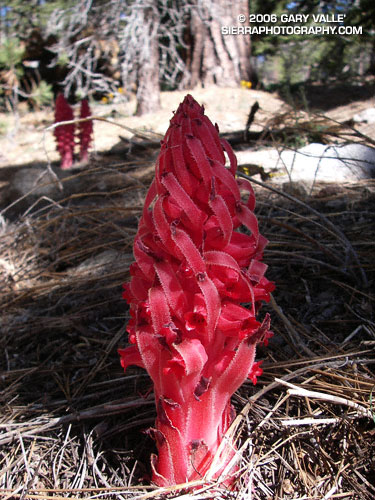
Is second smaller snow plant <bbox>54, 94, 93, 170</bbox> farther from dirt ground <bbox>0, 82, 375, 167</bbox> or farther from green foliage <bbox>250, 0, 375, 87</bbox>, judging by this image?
green foliage <bbox>250, 0, 375, 87</bbox>

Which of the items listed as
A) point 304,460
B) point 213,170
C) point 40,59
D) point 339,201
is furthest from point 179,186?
point 40,59

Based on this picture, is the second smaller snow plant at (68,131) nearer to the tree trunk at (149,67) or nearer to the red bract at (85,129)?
the red bract at (85,129)

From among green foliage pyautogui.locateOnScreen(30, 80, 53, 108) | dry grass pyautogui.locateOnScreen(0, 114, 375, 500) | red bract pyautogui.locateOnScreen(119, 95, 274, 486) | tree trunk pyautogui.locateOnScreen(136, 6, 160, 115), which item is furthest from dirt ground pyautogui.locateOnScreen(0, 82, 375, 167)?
red bract pyautogui.locateOnScreen(119, 95, 274, 486)

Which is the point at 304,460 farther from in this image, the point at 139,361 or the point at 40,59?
the point at 40,59

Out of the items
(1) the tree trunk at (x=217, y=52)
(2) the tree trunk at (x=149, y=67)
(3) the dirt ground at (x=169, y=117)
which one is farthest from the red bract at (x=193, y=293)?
(1) the tree trunk at (x=217, y=52)

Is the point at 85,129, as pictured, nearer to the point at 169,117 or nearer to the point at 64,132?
the point at 64,132

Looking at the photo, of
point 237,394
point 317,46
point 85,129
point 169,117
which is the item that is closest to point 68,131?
point 85,129

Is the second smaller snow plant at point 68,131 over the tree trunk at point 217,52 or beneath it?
beneath
